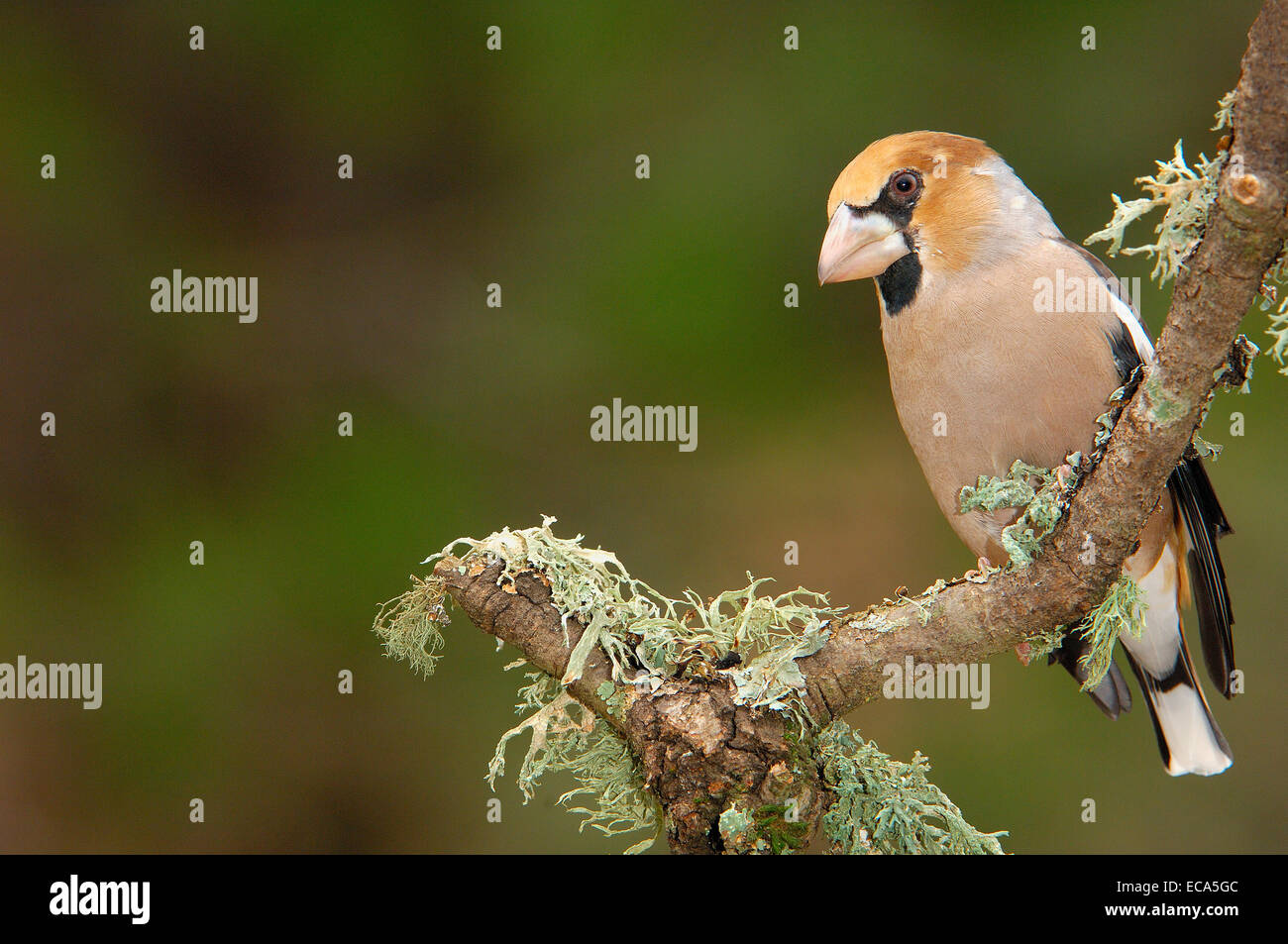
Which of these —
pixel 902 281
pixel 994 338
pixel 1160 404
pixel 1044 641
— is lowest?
pixel 1044 641

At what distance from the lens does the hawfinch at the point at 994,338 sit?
6.27 ft

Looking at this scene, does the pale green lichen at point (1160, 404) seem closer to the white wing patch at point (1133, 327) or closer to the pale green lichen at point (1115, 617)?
the pale green lichen at point (1115, 617)

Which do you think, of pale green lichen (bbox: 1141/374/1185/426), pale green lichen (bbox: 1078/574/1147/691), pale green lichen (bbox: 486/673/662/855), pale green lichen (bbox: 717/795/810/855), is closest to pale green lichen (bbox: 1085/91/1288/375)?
pale green lichen (bbox: 1141/374/1185/426)

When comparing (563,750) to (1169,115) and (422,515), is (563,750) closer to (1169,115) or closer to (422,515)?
(422,515)

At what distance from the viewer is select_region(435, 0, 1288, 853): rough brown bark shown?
3.98 ft

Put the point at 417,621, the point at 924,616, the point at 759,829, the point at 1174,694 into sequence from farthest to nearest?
the point at 1174,694, the point at 417,621, the point at 924,616, the point at 759,829

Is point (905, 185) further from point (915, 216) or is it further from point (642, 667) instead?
point (642, 667)

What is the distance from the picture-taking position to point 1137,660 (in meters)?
2.30

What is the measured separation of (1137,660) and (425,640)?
58.6 inches

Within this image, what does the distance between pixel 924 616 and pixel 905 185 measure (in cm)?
87

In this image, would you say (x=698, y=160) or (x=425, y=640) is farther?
(x=698, y=160)

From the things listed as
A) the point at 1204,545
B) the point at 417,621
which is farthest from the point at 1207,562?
the point at 417,621

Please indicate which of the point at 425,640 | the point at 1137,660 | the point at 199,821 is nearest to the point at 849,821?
the point at 425,640

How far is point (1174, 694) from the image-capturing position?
2.30 metres
